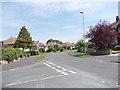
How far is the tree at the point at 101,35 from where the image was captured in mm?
23719

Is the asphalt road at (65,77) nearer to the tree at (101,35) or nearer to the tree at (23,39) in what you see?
the tree at (101,35)

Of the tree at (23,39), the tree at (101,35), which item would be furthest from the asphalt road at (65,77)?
the tree at (23,39)

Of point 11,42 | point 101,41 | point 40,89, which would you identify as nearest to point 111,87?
point 40,89

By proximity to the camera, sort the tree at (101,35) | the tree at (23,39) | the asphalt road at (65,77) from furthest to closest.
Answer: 1. the tree at (23,39)
2. the tree at (101,35)
3. the asphalt road at (65,77)

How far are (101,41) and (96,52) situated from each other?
3.17 metres

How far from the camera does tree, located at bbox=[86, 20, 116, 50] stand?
77.8ft

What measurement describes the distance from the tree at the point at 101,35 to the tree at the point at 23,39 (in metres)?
29.3

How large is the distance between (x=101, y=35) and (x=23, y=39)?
32392mm

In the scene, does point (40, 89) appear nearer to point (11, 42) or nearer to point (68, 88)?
point (68, 88)

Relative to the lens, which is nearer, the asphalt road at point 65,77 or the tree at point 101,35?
the asphalt road at point 65,77

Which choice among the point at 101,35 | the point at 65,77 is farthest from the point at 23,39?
the point at 65,77

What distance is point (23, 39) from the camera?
48.4 m

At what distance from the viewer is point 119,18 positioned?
40.1m

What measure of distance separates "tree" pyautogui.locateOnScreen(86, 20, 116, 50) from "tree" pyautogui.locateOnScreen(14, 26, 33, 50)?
2931 cm
